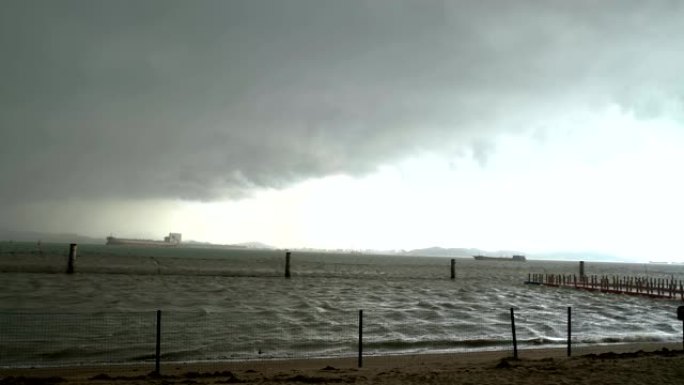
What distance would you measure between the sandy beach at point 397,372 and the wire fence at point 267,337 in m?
0.73

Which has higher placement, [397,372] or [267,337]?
[397,372]

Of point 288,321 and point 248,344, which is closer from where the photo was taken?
point 248,344

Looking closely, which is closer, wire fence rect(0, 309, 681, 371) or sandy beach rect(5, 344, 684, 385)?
sandy beach rect(5, 344, 684, 385)

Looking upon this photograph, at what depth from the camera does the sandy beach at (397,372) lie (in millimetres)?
10344

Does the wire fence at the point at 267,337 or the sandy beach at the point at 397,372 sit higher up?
the sandy beach at the point at 397,372

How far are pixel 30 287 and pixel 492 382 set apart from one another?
38563 mm

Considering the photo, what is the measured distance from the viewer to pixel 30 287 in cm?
3822

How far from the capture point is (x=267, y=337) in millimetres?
18344

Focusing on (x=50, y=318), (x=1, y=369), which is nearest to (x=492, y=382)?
(x=1, y=369)

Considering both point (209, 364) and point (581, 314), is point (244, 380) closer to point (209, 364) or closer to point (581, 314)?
point (209, 364)

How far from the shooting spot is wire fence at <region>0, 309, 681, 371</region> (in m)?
14.3

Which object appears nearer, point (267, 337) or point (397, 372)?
point (397, 372)

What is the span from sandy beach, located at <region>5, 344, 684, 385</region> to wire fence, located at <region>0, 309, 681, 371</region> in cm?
73

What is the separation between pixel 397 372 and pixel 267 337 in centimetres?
785
